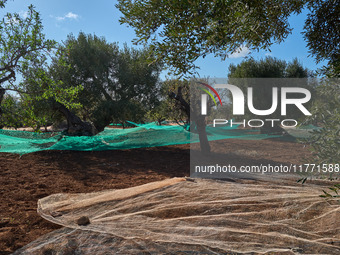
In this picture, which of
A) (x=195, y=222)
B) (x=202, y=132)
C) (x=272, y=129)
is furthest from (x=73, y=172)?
(x=272, y=129)

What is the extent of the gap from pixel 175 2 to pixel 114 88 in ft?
31.0

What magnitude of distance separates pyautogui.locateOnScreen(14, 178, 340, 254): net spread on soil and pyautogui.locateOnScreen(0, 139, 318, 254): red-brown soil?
316 millimetres

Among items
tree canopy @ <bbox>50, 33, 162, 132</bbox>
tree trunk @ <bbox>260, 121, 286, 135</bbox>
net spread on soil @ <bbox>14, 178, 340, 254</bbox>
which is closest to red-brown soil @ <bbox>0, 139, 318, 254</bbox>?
net spread on soil @ <bbox>14, 178, 340, 254</bbox>

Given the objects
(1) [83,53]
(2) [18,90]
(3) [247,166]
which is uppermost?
(1) [83,53]

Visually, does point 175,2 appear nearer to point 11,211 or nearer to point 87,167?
point 11,211

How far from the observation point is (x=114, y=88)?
12.2m

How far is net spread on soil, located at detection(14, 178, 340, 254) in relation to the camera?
2637 mm

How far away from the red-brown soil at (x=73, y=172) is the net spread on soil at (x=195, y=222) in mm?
316

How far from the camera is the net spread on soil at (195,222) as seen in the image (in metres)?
2.64

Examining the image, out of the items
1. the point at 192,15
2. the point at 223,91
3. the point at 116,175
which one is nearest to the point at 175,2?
the point at 192,15

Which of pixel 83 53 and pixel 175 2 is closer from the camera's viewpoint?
pixel 175 2

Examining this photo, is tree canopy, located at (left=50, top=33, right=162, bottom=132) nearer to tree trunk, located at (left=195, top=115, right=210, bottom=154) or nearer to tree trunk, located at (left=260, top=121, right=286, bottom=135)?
tree trunk, located at (left=195, top=115, right=210, bottom=154)

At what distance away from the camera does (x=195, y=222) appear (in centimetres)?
307

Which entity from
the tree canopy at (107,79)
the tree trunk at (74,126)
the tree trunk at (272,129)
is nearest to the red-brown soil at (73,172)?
the tree trunk at (74,126)
